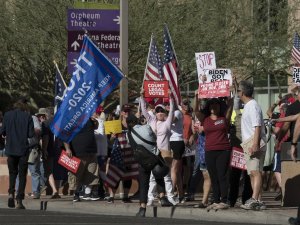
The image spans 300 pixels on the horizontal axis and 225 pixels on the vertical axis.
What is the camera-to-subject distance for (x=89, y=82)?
21.9 m

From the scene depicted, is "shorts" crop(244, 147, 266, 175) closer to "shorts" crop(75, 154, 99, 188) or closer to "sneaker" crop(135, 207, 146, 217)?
"sneaker" crop(135, 207, 146, 217)

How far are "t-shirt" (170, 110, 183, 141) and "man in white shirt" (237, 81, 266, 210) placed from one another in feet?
7.67

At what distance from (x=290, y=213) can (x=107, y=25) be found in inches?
294

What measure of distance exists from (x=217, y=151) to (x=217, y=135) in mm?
237

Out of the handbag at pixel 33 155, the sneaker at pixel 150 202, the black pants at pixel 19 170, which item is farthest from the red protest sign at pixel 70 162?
the sneaker at pixel 150 202

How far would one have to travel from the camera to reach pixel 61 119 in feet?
71.3

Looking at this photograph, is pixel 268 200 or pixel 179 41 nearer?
pixel 268 200

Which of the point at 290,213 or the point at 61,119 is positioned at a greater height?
the point at 61,119

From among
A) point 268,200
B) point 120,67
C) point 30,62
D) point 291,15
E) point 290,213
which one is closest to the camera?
point 290,213

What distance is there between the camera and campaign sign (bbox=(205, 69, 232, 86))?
61.4 ft

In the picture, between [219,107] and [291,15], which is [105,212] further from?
[291,15]

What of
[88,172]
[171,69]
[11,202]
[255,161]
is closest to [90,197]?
[88,172]

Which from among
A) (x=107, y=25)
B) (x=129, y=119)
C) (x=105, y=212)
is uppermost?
(x=107, y=25)

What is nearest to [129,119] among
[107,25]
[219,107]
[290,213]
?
[219,107]
